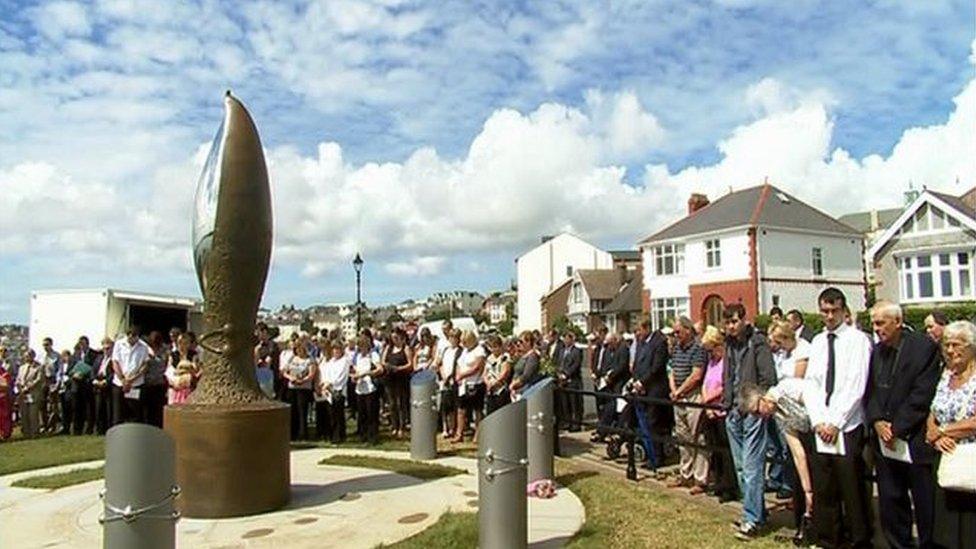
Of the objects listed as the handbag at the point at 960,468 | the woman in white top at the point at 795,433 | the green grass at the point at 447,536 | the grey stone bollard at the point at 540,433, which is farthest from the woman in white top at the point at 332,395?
the handbag at the point at 960,468

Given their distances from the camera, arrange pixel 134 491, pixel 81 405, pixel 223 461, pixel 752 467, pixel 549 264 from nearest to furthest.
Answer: pixel 134 491
pixel 752 467
pixel 223 461
pixel 81 405
pixel 549 264

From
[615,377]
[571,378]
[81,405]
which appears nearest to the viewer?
[615,377]

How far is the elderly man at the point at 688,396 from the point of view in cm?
867

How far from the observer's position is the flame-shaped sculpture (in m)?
8.14

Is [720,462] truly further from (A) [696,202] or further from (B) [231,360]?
(A) [696,202]

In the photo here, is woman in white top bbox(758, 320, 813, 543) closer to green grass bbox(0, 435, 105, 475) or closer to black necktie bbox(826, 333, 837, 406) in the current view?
black necktie bbox(826, 333, 837, 406)

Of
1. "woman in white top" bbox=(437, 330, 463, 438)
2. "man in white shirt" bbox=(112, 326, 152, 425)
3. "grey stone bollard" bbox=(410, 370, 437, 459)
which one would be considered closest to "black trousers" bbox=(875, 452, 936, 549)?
"grey stone bollard" bbox=(410, 370, 437, 459)

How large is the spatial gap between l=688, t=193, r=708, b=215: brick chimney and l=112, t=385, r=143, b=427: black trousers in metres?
43.0

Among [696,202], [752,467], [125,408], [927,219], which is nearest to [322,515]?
[752,467]

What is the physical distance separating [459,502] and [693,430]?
9.22ft

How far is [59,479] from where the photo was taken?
32.9 ft

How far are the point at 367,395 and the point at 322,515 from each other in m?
6.01

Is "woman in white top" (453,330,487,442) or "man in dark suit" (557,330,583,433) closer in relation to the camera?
"woman in white top" (453,330,487,442)

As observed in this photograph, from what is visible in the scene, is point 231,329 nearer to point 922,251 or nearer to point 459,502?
point 459,502
